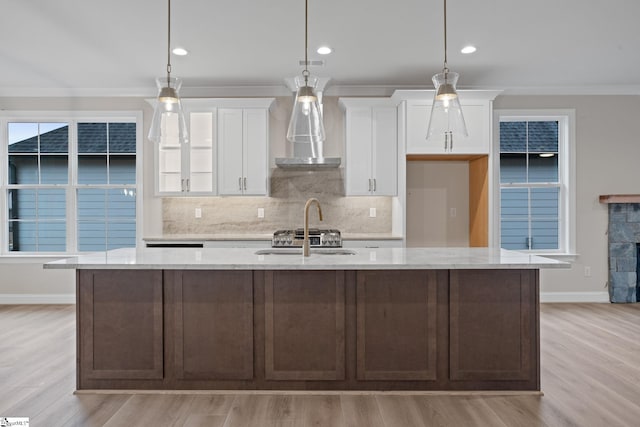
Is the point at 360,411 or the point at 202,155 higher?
the point at 202,155

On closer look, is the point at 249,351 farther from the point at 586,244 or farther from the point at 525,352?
the point at 586,244

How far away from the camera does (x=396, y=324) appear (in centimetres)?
264

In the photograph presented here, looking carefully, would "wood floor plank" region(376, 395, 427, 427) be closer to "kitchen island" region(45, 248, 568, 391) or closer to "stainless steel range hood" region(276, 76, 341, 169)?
"kitchen island" region(45, 248, 568, 391)

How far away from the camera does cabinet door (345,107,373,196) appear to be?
495 cm

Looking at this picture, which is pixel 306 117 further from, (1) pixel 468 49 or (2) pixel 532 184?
(2) pixel 532 184

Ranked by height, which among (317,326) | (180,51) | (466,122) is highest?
(180,51)

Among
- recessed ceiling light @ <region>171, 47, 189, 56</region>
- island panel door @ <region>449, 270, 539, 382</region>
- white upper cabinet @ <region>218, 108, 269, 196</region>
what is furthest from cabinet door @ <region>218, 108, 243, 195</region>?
island panel door @ <region>449, 270, 539, 382</region>

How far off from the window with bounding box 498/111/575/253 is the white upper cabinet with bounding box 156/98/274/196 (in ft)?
10.0

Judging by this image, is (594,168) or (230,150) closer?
(230,150)

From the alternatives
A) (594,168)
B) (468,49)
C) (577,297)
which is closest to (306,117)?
(468,49)

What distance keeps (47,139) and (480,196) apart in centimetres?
542

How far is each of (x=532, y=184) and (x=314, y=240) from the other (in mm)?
2940

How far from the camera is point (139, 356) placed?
2.66 m

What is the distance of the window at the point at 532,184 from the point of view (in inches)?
214
